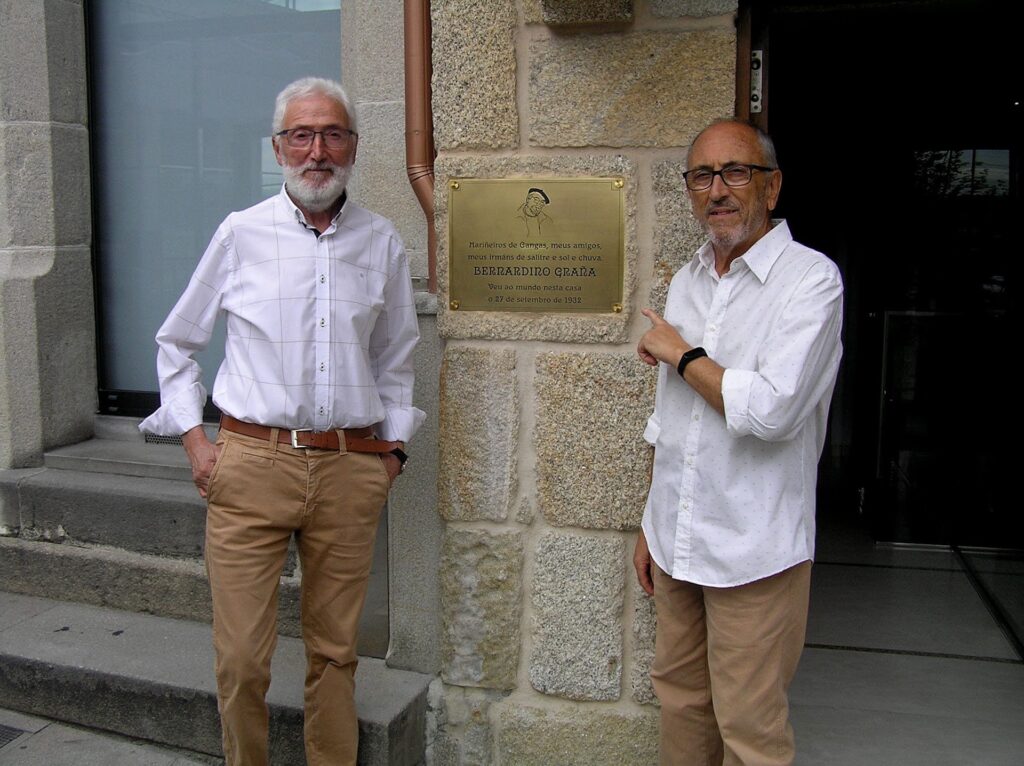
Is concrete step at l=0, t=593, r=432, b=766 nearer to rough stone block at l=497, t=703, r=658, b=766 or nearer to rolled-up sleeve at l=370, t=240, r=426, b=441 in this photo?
rough stone block at l=497, t=703, r=658, b=766

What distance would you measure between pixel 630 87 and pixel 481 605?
160 cm

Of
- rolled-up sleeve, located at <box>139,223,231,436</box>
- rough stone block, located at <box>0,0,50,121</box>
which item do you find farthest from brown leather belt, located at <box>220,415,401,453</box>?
rough stone block, located at <box>0,0,50,121</box>

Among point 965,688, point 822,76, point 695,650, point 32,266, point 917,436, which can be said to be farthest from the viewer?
point 822,76

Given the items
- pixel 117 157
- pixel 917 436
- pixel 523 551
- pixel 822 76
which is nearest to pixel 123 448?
pixel 117 157

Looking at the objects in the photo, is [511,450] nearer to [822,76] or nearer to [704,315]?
[704,315]

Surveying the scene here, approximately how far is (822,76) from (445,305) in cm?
483

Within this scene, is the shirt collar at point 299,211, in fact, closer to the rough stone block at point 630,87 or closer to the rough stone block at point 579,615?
the rough stone block at point 630,87

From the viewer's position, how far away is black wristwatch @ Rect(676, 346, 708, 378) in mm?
2193

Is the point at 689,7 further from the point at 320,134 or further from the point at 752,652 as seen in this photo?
the point at 752,652

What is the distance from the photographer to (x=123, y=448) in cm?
431

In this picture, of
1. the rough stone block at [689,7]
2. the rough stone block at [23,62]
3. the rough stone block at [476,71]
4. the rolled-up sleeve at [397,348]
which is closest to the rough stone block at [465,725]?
the rolled-up sleeve at [397,348]

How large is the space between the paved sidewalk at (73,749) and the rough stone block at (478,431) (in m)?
1.22

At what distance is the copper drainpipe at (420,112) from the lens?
2.91 meters

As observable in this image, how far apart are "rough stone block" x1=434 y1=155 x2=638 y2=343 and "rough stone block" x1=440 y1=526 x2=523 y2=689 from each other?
2.03ft
